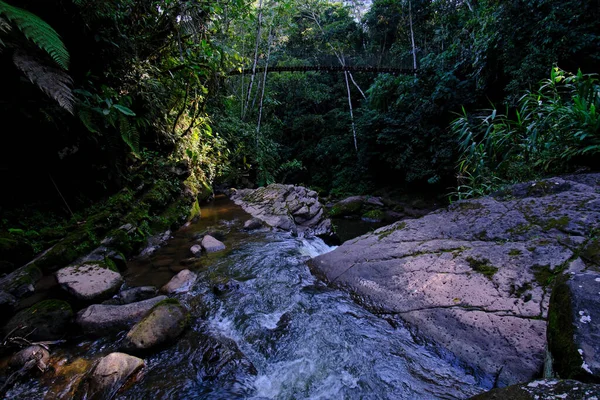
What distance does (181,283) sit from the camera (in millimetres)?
3201

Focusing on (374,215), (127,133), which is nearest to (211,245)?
(127,133)

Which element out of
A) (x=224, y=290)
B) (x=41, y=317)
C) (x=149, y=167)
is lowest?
(x=224, y=290)

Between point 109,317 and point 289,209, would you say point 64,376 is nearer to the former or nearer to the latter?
point 109,317

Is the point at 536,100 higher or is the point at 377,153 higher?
the point at 536,100

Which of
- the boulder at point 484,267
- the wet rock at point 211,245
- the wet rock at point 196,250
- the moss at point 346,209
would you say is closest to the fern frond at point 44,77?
the wet rock at point 196,250

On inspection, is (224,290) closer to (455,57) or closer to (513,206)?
(513,206)

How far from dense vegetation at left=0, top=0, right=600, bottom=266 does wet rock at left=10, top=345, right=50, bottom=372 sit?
1565mm

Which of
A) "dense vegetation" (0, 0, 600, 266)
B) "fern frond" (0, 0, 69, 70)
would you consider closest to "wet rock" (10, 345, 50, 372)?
"dense vegetation" (0, 0, 600, 266)

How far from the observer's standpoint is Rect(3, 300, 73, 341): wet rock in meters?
2.18

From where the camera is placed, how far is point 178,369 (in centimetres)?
203

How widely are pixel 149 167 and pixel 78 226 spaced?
6.25ft

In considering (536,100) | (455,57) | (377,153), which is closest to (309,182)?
(377,153)

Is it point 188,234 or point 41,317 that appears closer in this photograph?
point 41,317

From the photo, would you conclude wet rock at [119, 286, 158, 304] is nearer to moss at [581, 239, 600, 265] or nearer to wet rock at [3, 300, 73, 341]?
wet rock at [3, 300, 73, 341]
